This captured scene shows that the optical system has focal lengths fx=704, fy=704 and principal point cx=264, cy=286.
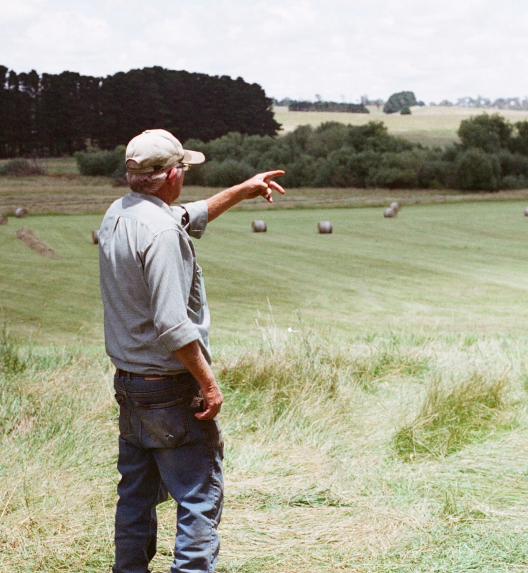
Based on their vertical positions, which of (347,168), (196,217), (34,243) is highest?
(347,168)

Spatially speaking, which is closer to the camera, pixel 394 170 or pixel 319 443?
pixel 319 443

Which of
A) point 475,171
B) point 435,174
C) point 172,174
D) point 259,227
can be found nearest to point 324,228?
point 259,227

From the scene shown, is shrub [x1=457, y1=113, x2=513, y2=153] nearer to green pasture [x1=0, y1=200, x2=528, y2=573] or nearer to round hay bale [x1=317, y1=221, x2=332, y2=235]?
round hay bale [x1=317, y1=221, x2=332, y2=235]

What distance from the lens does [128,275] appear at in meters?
2.05

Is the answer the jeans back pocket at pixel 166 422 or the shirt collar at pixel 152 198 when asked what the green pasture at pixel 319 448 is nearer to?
the jeans back pocket at pixel 166 422

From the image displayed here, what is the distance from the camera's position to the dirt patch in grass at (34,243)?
12.7m

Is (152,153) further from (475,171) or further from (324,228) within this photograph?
(475,171)

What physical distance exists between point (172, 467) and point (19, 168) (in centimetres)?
1275

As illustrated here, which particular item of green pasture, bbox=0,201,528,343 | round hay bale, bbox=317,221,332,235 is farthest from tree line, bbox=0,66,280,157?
round hay bale, bbox=317,221,332,235

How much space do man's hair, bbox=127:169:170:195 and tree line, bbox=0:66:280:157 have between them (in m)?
11.6

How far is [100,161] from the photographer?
49.4ft

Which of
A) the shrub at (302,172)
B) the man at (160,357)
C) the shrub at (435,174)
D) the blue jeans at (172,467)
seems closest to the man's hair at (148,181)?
the man at (160,357)

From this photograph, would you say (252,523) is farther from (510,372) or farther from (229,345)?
(229,345)

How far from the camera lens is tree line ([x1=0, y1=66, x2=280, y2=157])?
42.7 feet
